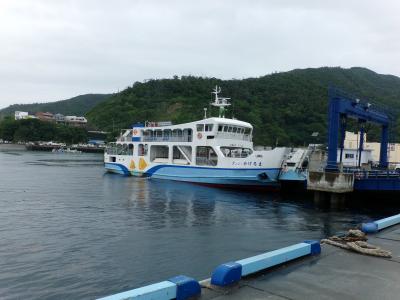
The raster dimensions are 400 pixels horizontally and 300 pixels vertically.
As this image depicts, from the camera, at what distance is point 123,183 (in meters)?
35.4

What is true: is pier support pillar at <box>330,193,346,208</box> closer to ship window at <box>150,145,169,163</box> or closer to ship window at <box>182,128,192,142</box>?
ship window at <box>182,128,192,142</box>

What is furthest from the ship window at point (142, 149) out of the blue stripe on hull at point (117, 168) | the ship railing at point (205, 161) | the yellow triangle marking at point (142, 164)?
the ship railing at point (205, 161)

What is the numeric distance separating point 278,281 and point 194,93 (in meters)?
128

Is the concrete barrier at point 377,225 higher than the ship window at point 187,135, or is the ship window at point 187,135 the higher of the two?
the ship window at point 187,135

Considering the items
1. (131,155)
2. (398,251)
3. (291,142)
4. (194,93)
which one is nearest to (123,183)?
(131,155)

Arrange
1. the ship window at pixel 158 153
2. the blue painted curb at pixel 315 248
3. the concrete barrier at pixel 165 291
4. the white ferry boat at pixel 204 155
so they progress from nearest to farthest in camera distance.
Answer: the concrete barrier at pixel 165 291 < the blue painted curb at pixel 315 248 < the white ferry boat at pixel 204 155 < the ship window at pixel 158 153

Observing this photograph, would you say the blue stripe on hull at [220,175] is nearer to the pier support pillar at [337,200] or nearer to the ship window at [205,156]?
the ship window at [205,156]

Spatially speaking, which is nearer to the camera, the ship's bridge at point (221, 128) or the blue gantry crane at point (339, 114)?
the blue gantry crane at point (339, 114)

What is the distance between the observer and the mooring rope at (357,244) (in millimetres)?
9055

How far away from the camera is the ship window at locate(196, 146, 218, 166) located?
34.2 meters

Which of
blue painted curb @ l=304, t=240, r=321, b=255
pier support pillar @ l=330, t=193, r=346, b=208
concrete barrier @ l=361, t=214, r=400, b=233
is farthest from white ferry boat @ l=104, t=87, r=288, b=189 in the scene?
blue painted curb @ l=304, t=240, r=321, b=255

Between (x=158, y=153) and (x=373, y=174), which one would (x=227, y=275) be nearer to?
(x=373, y=174)

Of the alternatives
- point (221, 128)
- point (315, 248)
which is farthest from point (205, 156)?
point (315, 248)

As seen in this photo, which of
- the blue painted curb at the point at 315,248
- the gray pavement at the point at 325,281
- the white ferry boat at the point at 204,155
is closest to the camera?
the gray pavement at the point at 325,281
